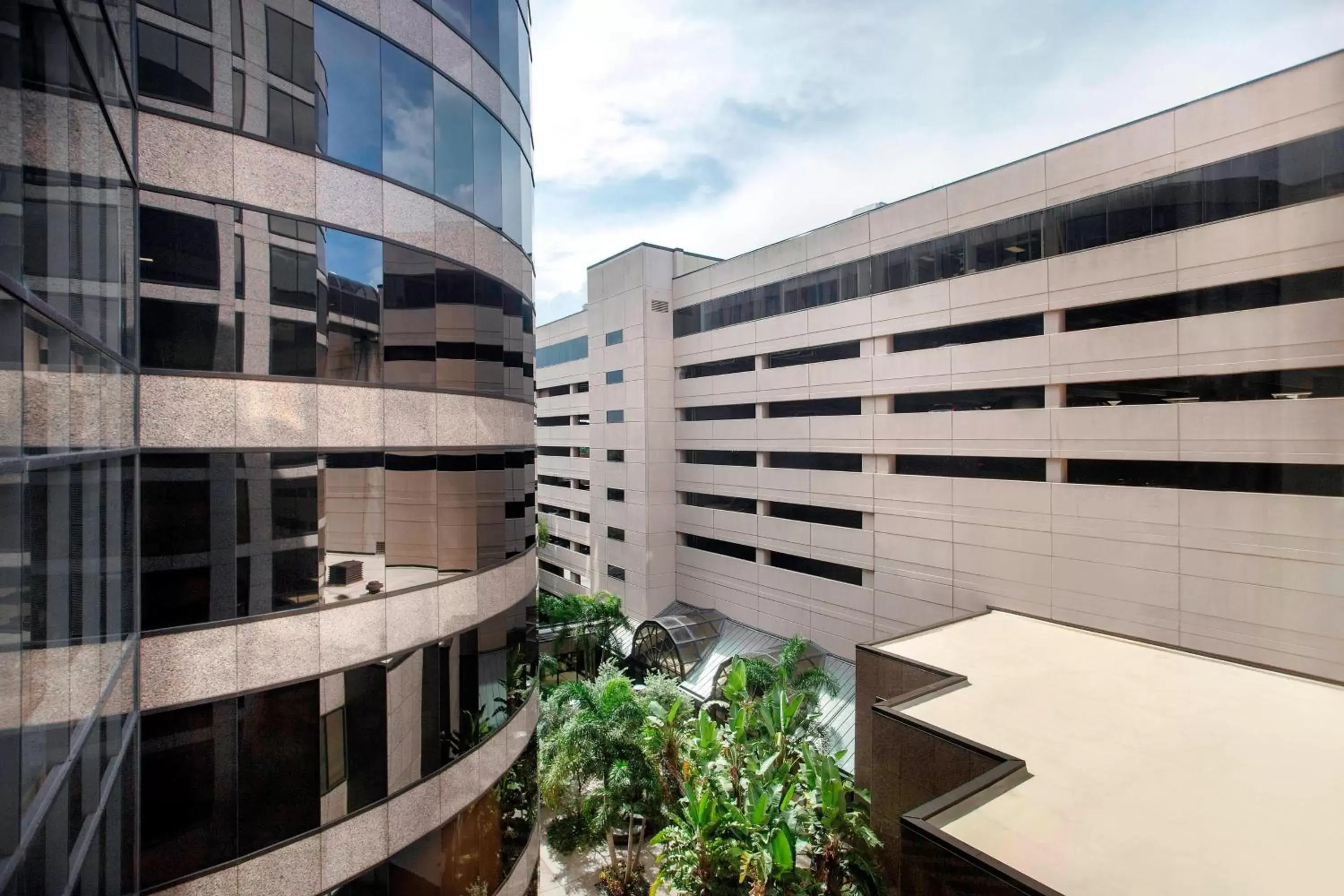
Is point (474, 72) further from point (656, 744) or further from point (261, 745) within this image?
point (656, 744)

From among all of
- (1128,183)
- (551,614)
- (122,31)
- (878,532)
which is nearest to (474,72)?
(122,31)

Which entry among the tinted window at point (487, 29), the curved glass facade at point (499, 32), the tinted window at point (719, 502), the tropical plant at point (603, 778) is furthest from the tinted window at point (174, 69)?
the tinted window at point (719, 502)

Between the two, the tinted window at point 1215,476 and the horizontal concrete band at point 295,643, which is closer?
the horizontal concrete band at point 295,643

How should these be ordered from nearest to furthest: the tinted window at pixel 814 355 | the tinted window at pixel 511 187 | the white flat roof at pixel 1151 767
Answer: the white flat roof at pixel 1151 767 → the tinted window at pixel 511 187 → the tinted window at pixel 814 355

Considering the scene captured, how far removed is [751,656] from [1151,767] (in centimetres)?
1666

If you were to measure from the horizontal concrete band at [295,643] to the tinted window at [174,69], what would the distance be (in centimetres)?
644

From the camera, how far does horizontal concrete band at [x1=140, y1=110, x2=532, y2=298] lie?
7.43 metres

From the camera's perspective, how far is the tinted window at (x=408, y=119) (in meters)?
9.44

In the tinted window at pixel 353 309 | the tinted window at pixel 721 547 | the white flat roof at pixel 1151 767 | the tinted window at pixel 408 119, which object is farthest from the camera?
the tinted window at pixel 721 547

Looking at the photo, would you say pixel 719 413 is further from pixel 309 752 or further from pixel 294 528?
pixel 309 752

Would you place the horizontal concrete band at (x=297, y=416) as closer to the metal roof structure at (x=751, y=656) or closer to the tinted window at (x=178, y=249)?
the tinted window at (x=178, y=249)

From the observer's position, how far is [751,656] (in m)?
25.2

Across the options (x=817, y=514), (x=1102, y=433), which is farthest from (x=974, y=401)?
(x=817, y=514)

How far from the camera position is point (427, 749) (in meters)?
9.72
